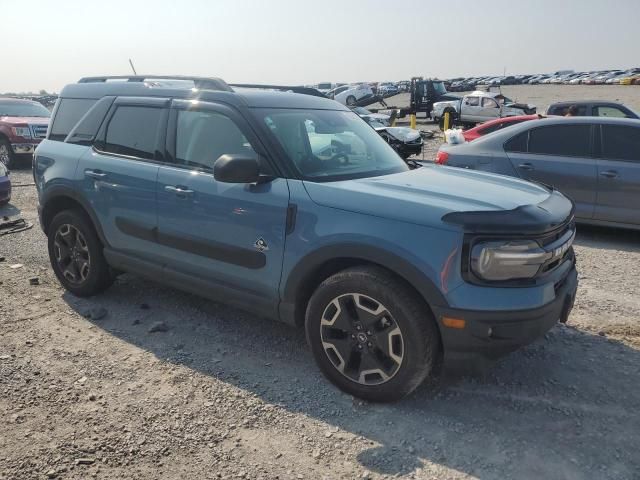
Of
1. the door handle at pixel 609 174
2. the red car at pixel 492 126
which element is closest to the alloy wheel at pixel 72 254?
the door handle at pixel 609 174

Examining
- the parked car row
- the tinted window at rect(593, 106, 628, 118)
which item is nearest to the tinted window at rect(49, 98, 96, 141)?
the tinted window at rect(593, 106, 628, 118)

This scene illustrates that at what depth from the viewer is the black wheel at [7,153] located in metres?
13.0

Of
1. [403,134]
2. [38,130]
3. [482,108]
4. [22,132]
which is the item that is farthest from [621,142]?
[482,108]

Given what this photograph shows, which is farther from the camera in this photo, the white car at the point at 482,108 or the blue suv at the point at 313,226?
the white car at the point at 482,108

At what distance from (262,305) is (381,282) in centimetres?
92

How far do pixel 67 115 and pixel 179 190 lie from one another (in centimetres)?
183

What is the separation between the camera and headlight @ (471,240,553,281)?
2.78 metres

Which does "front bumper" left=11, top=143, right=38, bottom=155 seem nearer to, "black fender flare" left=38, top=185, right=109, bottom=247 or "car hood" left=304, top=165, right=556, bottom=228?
"black fender flare" left=38, top=185, right=109, bottom=247

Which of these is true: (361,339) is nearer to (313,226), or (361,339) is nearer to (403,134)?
(313,226)

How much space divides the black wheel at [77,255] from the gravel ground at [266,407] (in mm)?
343

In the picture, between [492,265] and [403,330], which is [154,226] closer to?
[403,330]

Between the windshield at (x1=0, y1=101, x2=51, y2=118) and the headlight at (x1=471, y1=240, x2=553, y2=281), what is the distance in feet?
47.2

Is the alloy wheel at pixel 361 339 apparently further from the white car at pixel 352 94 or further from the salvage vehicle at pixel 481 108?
the white car at pixel 352 94

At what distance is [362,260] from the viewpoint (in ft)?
10.3
